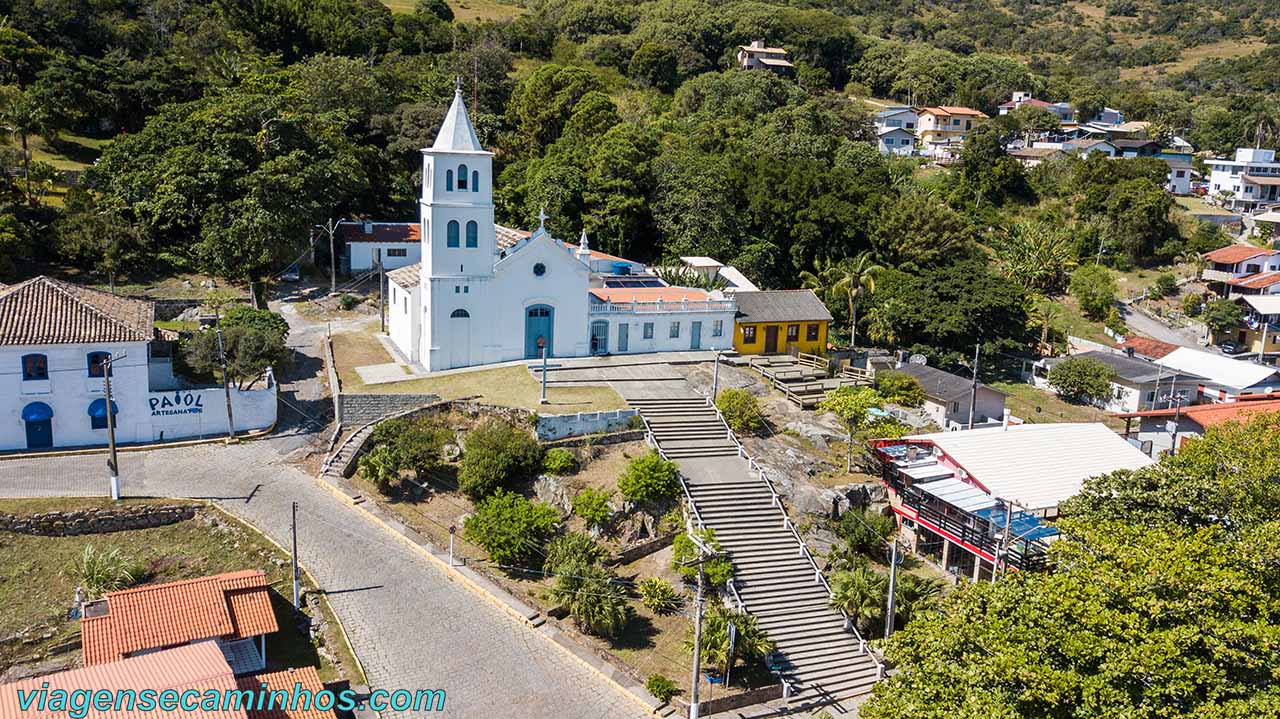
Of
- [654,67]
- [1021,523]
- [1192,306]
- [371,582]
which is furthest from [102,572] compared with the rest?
[654,67]

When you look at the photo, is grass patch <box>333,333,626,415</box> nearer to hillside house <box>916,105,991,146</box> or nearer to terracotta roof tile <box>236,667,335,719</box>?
terracotta roof tile <box>236,667,335,719</box>

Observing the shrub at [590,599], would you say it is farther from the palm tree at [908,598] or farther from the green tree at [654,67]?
the green tree at [654,67]

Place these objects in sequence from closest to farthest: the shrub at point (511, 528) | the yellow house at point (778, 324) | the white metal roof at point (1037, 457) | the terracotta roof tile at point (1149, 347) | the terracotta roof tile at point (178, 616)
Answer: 1. the terracotta roof tile at point (178, 616)
2. the shrub at point (511, 528)
3. the white metal roof at point (1037, 457)
4. the yellow house at point (778, 324)
5. the terracotta roof tile at point (1149, 347)

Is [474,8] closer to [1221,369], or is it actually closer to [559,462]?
[1221,369]

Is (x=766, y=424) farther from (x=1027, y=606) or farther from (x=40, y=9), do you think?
(x=40, y=9)

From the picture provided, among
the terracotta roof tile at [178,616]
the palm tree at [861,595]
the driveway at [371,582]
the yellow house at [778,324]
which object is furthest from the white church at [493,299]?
the palm tree at [861,595]

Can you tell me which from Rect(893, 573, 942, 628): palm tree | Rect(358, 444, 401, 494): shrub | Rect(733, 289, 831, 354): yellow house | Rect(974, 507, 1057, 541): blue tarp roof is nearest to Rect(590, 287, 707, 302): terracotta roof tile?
Rect(733, 289, 831, 354): yellow house

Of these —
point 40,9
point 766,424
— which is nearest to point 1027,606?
point 766,424
